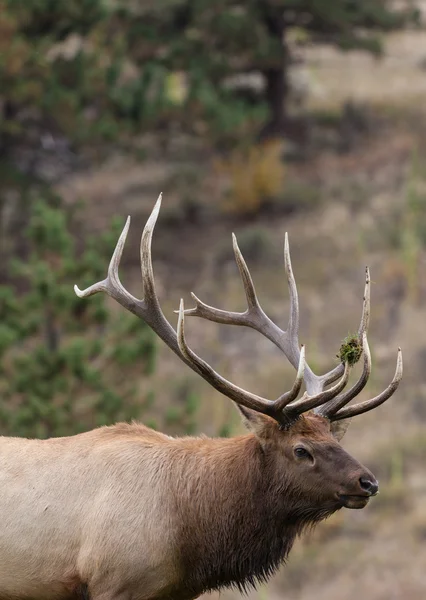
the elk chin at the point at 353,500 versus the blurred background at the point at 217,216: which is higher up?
the elk chin at the point at 353,500

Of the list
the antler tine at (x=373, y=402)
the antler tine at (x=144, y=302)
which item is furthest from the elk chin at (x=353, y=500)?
the antler tine at (x=144, y=302)

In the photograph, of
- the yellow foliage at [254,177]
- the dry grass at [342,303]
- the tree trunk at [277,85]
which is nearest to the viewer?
the dry grass at [342,303]

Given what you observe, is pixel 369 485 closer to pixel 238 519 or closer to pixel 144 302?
pixel 238 519

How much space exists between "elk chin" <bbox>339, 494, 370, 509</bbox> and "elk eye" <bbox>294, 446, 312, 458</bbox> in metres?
0.27

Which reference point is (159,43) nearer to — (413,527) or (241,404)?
(413,527)

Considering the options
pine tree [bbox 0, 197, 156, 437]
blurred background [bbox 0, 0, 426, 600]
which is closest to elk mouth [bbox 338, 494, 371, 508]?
pine tree [bbox 0, 197, 156, 437]

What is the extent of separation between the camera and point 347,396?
6.41m

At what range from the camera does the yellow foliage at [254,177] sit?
93.8 feet

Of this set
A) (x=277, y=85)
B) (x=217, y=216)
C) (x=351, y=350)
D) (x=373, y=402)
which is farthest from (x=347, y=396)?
(x=277, y=85)

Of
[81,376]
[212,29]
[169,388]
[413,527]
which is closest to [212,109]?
[212,29]

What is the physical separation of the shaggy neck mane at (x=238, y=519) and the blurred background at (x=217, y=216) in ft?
24.0

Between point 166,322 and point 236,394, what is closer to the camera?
point 236,394

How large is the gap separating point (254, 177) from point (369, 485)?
900 inches

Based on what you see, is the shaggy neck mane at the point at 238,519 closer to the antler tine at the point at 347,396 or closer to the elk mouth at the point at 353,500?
the elk mouth at the point at 353,500
